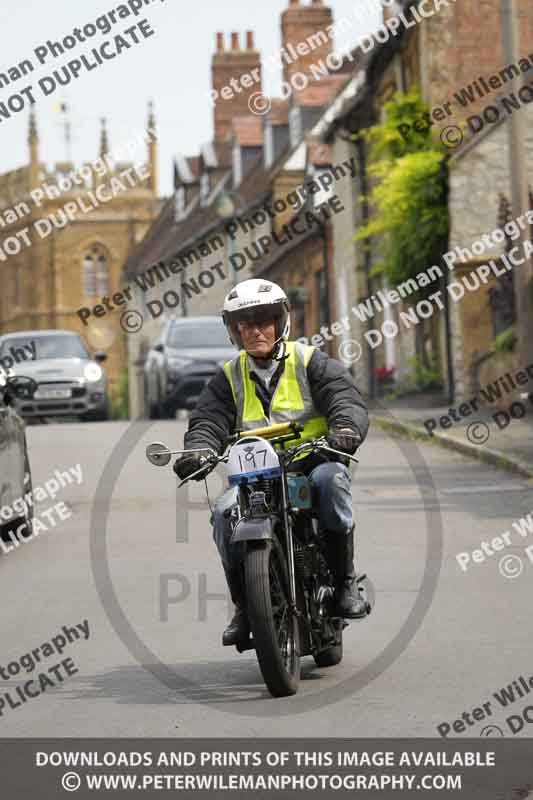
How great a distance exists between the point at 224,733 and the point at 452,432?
15827 millimetres

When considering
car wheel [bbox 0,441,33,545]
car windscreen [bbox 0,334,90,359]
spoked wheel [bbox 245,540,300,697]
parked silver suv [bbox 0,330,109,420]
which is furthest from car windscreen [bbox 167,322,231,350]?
spoked wheel [bbox 245,540,300,697]

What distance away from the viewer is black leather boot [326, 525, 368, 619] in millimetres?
7641

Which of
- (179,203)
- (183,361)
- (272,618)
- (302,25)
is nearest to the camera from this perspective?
(272,618)

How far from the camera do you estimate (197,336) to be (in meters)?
30.9

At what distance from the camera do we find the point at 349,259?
41.6 m

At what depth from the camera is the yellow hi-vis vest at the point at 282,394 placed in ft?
25.3

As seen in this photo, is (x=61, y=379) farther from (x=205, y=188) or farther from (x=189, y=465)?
(x=205, y=188)

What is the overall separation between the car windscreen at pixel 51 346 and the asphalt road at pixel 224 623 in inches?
528

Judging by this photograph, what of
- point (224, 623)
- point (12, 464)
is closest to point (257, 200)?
point (12, 464)

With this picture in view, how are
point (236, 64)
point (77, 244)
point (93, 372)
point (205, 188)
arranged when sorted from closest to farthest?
point (93, 372), point (236, 64), point (205, 188), point (77, 244)

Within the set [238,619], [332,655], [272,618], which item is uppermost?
[272,618]

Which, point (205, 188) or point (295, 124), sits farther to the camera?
point (205, 188)

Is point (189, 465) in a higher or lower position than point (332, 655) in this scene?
higher

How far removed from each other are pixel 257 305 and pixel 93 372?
72.5 ft
